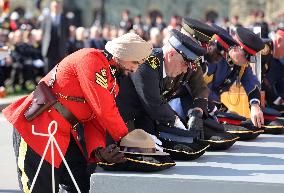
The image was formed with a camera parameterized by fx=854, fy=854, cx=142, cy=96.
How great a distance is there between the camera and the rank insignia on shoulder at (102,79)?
15.2ft

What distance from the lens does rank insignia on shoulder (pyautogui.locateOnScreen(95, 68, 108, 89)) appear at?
463 centimetres

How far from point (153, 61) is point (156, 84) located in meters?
0.15

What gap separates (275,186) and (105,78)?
1096 mm

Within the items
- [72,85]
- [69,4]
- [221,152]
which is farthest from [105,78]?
[69,4]

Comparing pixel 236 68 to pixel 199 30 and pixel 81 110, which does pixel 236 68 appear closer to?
pixel 199 30

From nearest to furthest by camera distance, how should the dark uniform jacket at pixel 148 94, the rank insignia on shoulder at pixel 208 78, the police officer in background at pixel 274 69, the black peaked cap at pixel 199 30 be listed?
1. the dark uniform jacket at pixel 148 94
2. the black peaked cap at pixel 199 30
3. the rank insignia on shoulder at pixel 208 78
4. the police officer in background at pixel 274 69

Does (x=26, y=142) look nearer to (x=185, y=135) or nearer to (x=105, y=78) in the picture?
(x=105, y=78)

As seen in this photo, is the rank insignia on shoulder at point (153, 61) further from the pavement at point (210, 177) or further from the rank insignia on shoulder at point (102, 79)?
the rank insignia on shoulder at point (102, 79)

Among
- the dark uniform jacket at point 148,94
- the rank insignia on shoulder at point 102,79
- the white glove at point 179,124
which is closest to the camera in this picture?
the rank insignia on shoulder at point 102,79

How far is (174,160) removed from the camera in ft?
18.3

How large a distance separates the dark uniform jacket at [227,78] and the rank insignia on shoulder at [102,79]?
8.20 ft

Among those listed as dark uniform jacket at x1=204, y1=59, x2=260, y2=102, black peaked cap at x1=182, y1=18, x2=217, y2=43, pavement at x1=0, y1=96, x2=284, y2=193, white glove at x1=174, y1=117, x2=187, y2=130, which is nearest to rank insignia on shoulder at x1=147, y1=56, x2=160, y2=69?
white glove at x1=174, y1=117, x2=187, y2=130

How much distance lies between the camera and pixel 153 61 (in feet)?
17.8

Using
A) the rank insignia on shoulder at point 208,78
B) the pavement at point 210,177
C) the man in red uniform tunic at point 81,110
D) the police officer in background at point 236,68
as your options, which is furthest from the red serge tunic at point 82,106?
the rank insignia on shoulder at point 208,78
